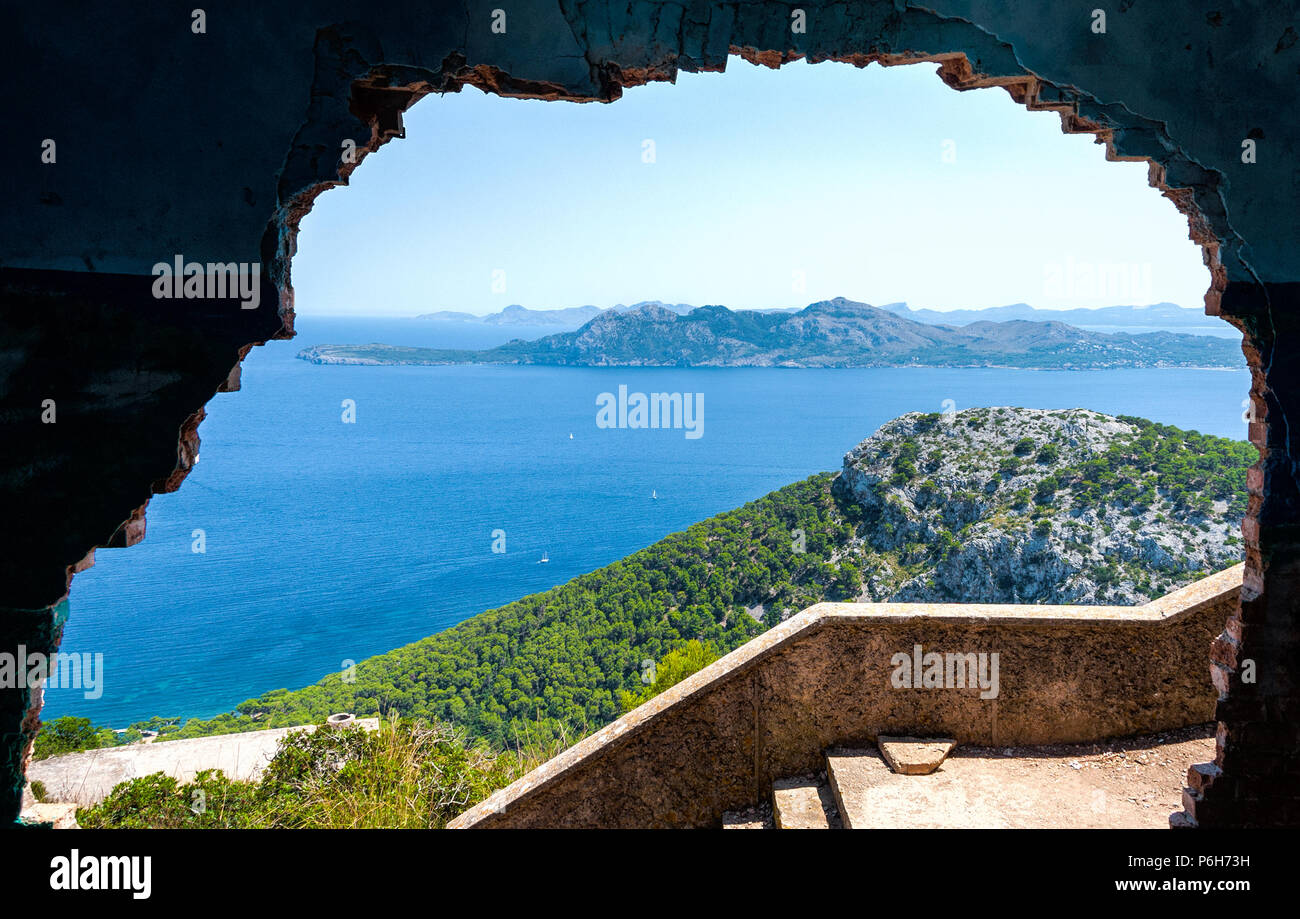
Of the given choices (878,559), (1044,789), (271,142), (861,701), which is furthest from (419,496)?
(271,142)

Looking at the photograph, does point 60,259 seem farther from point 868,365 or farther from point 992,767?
point 868,365

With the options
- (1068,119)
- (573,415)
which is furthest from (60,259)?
(573,415)

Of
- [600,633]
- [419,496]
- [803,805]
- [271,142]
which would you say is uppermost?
[271,142]

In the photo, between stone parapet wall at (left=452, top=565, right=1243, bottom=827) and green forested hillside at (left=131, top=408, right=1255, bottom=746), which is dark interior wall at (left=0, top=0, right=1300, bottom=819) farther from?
green forested hillside at (left=131, top=408, right=1255, bottom=746)

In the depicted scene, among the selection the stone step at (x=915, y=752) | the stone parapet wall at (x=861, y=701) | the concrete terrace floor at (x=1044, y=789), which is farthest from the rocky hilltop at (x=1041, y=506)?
the stone step at (x=915, y=752)

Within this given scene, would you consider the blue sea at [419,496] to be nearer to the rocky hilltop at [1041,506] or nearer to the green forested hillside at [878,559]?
the green forested hillside at [878,559]

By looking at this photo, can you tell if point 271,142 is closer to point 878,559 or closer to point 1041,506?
point 878,559

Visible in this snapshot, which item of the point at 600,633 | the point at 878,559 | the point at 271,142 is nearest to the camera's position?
the point at 271,142
